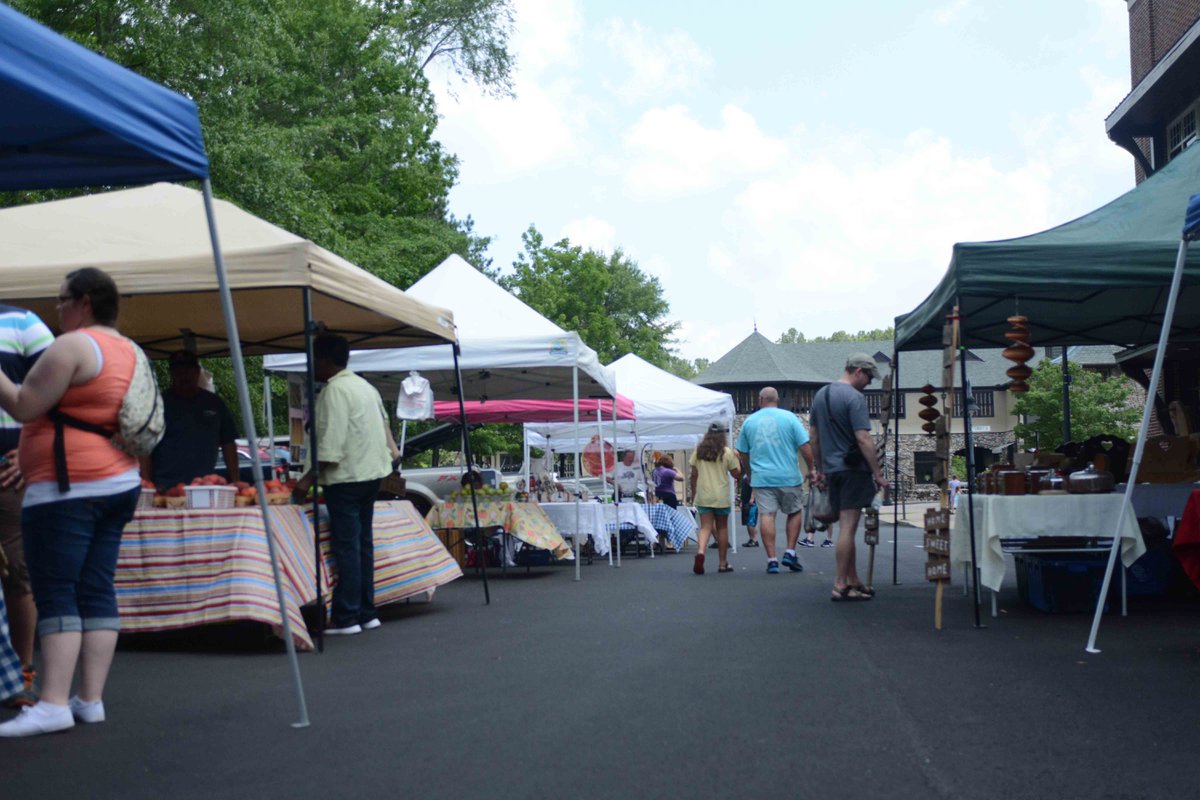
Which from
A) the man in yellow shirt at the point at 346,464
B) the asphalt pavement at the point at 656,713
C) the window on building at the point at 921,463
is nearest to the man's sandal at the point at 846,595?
the asphalt pavement at the point at 656,713

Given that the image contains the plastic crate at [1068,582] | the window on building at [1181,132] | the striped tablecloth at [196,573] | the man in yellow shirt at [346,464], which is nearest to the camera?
the striped tablecloth at [196,573]

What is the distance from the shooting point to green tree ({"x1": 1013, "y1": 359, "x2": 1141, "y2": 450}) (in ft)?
182

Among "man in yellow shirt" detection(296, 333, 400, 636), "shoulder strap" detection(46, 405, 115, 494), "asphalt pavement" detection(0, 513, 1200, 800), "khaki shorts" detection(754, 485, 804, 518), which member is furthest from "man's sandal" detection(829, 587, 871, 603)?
"shoulder strap" detection(46, 405, 115, 494)

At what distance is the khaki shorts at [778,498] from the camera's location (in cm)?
1442

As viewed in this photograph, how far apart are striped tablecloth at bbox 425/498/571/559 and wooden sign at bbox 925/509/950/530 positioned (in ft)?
15.9

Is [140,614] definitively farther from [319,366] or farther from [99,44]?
[99,44]

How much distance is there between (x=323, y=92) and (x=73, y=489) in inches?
1063

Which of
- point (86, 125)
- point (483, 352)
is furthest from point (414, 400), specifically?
point (86, 125)

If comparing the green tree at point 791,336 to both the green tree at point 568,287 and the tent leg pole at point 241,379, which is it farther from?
the tent leg pole at point 241,379

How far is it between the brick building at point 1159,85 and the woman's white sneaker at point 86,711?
723 inches

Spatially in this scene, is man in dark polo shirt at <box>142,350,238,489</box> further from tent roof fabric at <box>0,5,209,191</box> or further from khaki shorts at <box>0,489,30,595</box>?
tent roof fabric at <box>0,5,209,191</box>

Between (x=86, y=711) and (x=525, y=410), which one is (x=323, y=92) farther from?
(x=86, y=711)

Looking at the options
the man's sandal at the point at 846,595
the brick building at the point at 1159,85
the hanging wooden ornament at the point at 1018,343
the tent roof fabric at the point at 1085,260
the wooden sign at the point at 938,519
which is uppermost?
the brick building at the point at 1159,85

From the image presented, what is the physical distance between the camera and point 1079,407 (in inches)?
2207
